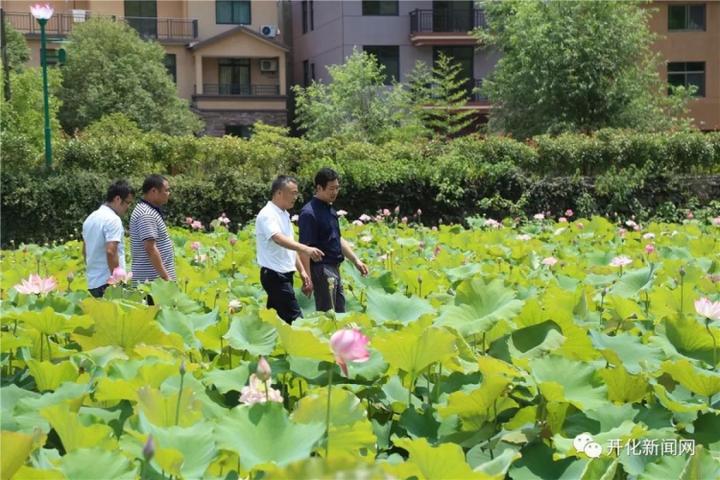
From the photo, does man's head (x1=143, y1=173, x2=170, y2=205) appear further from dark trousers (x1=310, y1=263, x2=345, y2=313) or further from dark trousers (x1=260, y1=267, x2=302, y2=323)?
dark trousers (x1=310, y1=263, x2=345, y2=313)

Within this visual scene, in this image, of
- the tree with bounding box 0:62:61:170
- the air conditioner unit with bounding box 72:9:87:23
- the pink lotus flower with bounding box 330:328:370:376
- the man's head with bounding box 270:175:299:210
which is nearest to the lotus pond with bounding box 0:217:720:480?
the pink lotus flower with bounding box 330:328:370:376

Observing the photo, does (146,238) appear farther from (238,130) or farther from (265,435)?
(238,130)

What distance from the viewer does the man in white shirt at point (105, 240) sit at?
568cm

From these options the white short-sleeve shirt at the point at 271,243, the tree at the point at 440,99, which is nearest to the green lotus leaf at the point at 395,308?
the white short-sleeve shirt at the point at 271,243

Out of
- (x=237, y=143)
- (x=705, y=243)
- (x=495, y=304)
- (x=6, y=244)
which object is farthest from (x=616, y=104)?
(x=495, y=304)

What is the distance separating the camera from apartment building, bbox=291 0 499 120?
100ft

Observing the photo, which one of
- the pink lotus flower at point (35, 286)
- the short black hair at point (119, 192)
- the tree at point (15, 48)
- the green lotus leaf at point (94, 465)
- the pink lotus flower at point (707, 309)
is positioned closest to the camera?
the green lotus leaf at point (94, 465)

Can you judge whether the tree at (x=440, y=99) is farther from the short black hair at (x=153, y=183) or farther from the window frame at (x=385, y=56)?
the short black hair at (x=153, y=183)

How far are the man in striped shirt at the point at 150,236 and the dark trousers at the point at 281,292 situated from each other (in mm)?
600

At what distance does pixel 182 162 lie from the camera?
1593cm

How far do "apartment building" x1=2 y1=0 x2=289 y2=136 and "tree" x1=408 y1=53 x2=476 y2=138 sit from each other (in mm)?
5272

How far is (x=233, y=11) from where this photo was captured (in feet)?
110

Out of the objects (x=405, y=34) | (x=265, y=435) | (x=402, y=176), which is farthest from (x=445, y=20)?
(x=265, y=435)

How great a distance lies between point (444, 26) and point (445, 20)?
Answer: 20 cm
